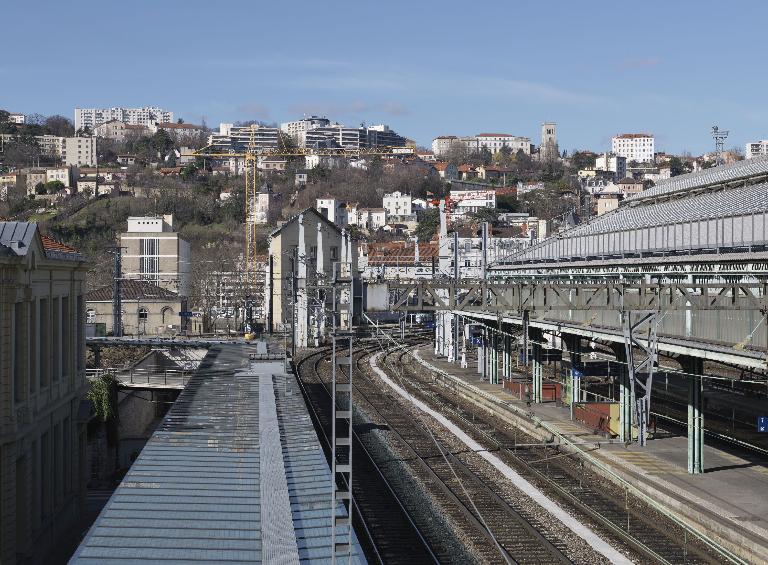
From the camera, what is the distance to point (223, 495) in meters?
12.1

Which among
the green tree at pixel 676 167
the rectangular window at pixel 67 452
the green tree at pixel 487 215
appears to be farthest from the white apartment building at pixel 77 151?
the rectangular window at pixel 67 452

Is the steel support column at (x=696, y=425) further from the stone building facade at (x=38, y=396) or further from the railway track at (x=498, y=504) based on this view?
the stone building facade at (x=38, y=396)

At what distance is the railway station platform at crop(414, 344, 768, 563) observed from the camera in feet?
52.1

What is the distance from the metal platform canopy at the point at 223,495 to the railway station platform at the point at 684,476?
260 inches

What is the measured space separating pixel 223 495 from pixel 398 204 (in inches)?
4875

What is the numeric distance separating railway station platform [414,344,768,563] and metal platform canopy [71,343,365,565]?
661 cm

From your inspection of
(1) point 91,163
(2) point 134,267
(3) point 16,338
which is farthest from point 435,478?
(1) point 91,163

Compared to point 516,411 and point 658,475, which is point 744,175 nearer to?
point 516,411

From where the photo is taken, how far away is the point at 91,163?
174 m

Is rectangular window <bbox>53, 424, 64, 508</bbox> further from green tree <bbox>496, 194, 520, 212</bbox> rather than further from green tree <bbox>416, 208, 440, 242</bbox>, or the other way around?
green tree <bbox>496, 194, 520, 212</bbox>

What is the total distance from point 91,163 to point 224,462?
169 m

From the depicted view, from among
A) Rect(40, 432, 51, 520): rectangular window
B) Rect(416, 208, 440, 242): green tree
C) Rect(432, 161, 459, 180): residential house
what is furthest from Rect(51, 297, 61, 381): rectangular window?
Rect(432, 161, 459, 180): residential house

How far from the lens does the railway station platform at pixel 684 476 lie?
52.1 feet

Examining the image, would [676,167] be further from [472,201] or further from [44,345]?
[44,345]
